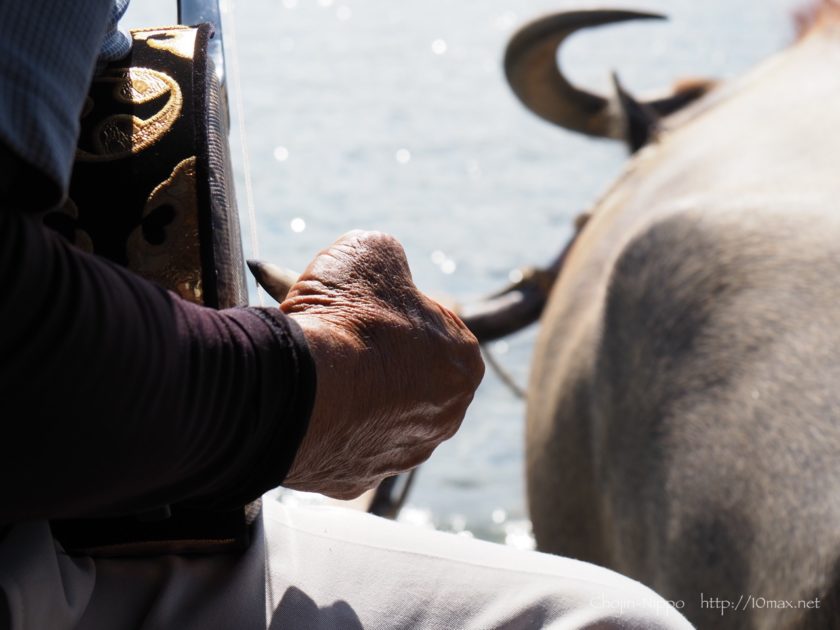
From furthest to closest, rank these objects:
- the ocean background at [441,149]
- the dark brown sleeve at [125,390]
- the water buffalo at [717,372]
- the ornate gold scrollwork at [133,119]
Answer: the ocean background at [441,149], the water buffalo at [717,372], the ornate gold scrollwork at [133,119], the dark brown sleeve at [125,390]

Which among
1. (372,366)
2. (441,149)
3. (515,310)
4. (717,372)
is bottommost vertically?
(441,149)

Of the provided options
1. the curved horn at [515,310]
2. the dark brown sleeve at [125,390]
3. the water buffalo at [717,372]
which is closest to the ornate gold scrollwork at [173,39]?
the dark brown sleeve at [125,390]

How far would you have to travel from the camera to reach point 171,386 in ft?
2.68

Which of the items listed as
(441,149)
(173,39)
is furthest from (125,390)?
(441,149)

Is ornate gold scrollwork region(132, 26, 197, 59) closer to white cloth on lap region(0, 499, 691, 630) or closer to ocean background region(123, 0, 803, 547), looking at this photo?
ocean background region(123, 0, 803, 547)

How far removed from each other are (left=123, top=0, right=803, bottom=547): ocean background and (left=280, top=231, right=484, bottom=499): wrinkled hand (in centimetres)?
4

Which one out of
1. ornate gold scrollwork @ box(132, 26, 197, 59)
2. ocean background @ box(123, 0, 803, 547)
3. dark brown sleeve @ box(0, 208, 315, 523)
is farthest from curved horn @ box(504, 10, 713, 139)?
dark brown sleeve @ box(0, 208, 315, 523)

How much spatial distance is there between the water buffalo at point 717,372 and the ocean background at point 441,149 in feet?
2.00

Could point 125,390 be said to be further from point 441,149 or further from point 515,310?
point 441,149

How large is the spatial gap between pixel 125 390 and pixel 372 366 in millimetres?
274

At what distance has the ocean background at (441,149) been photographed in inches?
159

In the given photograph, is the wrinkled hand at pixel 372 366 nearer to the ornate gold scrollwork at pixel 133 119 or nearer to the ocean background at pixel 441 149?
the ocean background at pixel 441 149

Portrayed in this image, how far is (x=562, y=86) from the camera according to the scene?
3152 millimetres

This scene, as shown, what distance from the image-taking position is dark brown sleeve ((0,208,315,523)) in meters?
0.75
